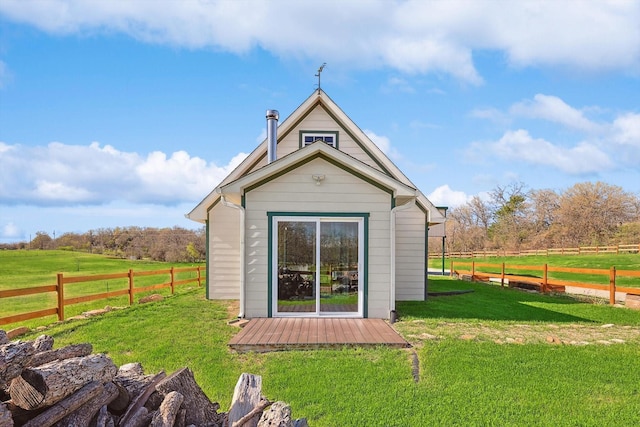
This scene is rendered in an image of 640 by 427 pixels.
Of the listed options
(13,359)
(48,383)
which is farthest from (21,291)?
(48,383)

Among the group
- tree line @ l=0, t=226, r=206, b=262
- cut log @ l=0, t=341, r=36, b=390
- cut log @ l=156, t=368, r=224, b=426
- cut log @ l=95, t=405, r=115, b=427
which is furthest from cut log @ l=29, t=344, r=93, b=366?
tree line @ l=0, t=226, r=206, b=262

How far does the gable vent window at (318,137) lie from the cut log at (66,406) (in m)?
9.14

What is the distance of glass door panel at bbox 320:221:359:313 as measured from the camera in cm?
834

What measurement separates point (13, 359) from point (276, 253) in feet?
18.6

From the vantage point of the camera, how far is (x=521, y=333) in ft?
24.2

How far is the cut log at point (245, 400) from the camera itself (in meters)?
3.25

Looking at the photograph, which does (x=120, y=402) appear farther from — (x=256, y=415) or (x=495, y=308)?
(x=495, y=308)

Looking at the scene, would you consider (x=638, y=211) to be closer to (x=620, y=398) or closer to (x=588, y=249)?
(x=588, y=249)

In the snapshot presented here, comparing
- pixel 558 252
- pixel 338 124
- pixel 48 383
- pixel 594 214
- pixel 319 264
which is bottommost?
pixel 558 252

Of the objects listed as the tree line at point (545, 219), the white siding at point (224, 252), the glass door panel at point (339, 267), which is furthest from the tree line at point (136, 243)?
the tree line at point (545, 219)

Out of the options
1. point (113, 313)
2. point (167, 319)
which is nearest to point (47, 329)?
point (113, 313)

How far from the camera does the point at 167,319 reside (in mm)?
8469

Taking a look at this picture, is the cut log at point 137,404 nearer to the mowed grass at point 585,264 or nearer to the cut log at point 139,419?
the cut log at point 139,419

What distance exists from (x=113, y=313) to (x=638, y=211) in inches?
1695
